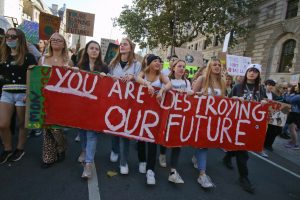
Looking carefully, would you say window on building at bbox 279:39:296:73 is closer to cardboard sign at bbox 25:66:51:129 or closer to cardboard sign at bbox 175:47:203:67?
cardboard sign at bbox 175:47:203:67

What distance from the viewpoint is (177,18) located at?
2552 cm

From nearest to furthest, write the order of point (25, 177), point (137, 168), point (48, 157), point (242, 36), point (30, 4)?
point (25, 177) < point (48, 157) < point (137, 168) < point (242, 36) < point (30, 4)

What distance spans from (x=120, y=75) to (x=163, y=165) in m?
1.71

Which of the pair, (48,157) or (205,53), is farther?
(205,53)

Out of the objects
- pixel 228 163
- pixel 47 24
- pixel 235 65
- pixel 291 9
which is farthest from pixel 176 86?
pixel 291 9

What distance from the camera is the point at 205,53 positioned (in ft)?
124

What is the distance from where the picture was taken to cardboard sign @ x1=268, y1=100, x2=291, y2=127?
4875mm

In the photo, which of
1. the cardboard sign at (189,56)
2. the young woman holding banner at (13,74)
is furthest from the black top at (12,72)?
the cardboard sign at (189,56)

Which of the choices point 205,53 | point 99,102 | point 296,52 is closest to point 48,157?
point 99,102

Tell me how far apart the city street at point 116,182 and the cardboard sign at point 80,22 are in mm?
5160

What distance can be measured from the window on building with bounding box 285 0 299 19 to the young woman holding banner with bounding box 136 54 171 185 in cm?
2095

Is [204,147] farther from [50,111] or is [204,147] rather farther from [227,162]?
[50,111]

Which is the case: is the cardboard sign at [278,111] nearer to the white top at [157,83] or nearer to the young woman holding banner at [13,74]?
the white top at [157,83]

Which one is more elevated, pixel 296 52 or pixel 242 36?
pixel 242 36
